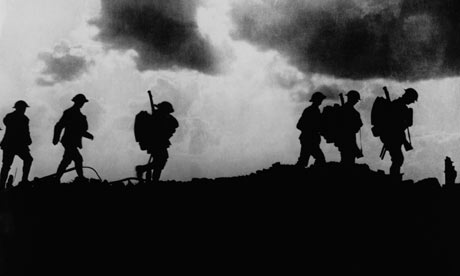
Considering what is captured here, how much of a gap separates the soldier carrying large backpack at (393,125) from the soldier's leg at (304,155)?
1870 millimetres

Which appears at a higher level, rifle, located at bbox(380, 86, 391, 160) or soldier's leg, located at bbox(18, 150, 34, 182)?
rifle, located at bbox(380, 86, 391, 160)

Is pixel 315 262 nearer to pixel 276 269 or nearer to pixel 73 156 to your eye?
pixel 276 269

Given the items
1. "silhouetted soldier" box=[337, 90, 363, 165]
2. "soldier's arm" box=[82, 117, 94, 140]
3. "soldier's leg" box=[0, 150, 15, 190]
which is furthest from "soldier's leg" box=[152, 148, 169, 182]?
"silhouetted soldier" box=[337, 90, 363, 165]

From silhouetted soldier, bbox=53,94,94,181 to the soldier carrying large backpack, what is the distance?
7.91 metres

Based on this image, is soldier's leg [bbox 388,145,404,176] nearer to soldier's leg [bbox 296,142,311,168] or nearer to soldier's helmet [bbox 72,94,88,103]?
soldier's leg [bbox 296,142,311,168]

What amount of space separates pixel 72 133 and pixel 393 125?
857cm

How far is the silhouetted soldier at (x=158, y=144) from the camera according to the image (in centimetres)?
1339

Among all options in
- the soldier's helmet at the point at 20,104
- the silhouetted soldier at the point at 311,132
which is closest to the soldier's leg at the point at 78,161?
the soldier's helmet at the point at 20,104

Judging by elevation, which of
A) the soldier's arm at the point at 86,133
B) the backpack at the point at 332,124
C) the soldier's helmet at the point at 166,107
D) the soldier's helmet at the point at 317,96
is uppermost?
the soldier's helmet at the point at 317,96

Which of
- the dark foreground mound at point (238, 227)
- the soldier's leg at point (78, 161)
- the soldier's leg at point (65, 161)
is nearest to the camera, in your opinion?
the dark foreground mound at point (238, 227)

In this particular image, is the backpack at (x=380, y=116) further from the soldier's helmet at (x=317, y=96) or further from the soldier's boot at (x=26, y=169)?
the soldier's boot at (x=26, y=169)

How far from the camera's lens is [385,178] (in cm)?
1344

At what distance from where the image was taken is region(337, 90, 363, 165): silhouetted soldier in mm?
13664

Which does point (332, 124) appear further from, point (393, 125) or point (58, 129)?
point (58, 129)
